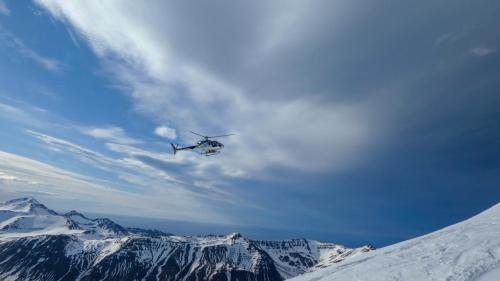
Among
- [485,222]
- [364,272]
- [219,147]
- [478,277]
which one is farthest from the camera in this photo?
[219,147]

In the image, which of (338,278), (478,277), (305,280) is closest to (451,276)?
(478,277)

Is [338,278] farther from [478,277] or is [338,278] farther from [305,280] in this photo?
[478,277]

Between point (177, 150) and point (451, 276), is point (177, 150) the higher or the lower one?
the higher one

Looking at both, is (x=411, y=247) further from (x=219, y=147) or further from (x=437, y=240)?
(x=219, y=147)

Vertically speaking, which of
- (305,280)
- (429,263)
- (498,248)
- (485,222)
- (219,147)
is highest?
(219,147)

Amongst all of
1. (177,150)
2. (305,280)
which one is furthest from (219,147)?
(305,280)

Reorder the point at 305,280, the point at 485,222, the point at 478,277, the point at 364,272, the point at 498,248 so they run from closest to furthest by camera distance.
Answer: the point at 478,277
the point at 498,248
the point at 364,272
the point at 305,280
the point at 485,222

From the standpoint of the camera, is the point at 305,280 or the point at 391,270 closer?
the point at 391,270
